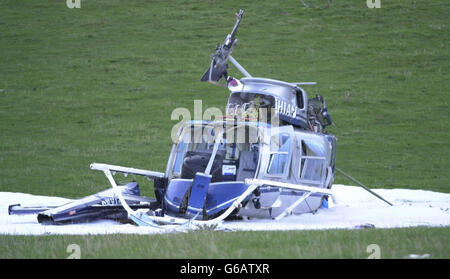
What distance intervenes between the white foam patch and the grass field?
23.1 ft

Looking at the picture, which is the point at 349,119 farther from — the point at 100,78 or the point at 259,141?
the point at 259,141

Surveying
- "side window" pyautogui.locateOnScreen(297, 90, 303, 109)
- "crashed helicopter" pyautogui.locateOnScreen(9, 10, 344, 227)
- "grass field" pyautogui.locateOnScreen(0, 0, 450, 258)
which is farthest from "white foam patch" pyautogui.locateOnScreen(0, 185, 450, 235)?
"grass field" pyautogui.locateOnScreen(0, 0, 450, 258)

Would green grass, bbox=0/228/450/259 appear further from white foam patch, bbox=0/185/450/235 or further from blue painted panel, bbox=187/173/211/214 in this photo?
blue painted panel, bbox=187/173/211/214

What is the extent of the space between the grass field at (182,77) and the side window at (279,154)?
35.4 ft

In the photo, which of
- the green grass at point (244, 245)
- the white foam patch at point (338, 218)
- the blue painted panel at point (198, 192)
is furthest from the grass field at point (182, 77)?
the green grass at point (244, 245)

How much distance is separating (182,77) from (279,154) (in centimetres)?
2596

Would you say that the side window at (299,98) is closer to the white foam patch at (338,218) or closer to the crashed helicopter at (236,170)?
the crashed helicopter at (236,170)

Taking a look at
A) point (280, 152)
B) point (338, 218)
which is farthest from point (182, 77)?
point (280, 152)

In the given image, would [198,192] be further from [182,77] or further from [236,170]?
[182,77]

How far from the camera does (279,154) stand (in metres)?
15.1

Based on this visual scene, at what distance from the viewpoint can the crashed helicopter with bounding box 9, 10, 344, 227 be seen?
1417cm

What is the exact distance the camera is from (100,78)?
134 feet
